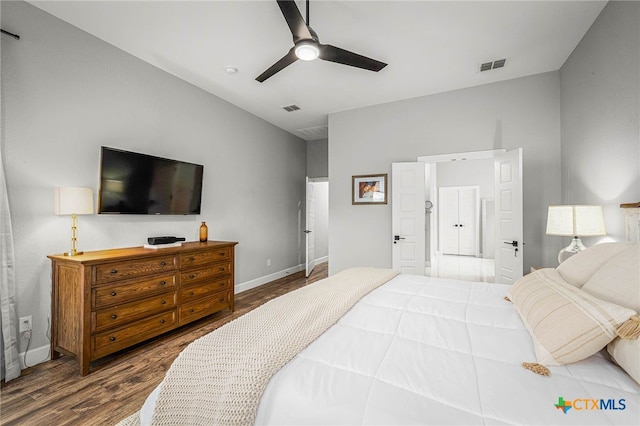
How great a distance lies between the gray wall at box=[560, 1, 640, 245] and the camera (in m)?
1.95

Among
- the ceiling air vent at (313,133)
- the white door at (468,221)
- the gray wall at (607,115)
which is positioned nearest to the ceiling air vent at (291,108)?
the ceiling air vent at (313,133)

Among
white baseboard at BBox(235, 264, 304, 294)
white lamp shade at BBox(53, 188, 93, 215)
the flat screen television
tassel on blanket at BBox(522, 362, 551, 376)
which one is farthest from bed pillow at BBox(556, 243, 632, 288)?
white baseboard at BBox(235, 264, 304, 294)

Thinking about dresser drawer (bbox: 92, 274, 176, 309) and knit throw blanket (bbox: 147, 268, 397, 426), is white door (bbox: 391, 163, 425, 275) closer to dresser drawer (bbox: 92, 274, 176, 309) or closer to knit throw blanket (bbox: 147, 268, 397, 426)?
knit throw blanket (bbox: 147, 268, 397, 426)

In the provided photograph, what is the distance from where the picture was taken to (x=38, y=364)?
7.34 feet

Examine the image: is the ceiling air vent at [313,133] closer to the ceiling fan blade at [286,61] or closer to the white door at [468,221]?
the ceiling fan blade at [286,61]

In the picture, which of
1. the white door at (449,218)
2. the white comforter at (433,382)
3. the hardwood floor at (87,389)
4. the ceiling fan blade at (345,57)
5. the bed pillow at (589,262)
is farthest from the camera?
the white door at (449,218)

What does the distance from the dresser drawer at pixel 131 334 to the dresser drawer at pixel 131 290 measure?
238 mm

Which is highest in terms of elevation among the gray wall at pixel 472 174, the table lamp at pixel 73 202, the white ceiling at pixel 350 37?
the white ceiling at pixel 350 37

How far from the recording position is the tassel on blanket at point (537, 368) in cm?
93

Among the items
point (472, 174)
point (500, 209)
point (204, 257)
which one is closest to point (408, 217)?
point (500, 209)

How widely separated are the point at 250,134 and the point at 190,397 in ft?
13.9

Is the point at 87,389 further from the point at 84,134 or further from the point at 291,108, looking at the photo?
the point at 291,108

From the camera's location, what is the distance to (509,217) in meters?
3.32

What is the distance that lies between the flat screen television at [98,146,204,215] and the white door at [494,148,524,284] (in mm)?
3941
